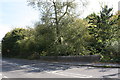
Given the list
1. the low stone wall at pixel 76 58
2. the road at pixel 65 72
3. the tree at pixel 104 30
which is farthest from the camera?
the tree at pixel 104 30

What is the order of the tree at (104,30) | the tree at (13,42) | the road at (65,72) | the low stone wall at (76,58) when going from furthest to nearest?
the tree at (13,42), the tree at (104,30), the low stone wall at (76,58), the road at (65,72)

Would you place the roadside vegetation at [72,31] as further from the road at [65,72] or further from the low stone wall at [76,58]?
the road at [65,72]

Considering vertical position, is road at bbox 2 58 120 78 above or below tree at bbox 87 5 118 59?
below

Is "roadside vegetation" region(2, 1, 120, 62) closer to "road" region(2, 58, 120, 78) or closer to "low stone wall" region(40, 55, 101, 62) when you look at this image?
"low stone wall" region(40, 55, 101, 62)

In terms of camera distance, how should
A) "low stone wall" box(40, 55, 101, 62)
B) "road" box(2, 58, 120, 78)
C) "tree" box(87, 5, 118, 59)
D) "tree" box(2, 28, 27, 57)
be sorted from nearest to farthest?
1. "road" box(2, 58, 120, 78)
2. "low stone wall" box(40, 55, 101, 62)
3. "tree" box(87, 5, 118, 59)
4. "tree" box(2, 28, 27, 57)

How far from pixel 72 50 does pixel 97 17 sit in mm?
6378

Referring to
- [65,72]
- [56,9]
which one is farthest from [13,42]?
[65,72]

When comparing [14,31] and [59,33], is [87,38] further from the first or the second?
[14,31]

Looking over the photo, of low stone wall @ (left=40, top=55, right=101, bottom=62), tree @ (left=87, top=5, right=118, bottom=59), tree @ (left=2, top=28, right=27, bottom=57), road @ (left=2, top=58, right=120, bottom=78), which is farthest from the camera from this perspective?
tree @ (left=2, top=28, right=27, bottom=57)

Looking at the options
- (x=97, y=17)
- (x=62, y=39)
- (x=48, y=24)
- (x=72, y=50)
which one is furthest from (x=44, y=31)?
(x=97, y=17)

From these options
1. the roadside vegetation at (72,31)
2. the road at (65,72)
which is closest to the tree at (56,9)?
the roadside vegetation at (72,31)

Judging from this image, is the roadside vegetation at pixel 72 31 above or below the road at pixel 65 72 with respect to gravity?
above

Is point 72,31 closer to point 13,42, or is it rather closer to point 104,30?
point 104,30

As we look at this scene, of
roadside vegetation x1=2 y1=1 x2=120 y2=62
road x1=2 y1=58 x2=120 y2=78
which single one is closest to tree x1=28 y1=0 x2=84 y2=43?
roadside vegetation x1=2 y1=1 x2=120 y2=62
